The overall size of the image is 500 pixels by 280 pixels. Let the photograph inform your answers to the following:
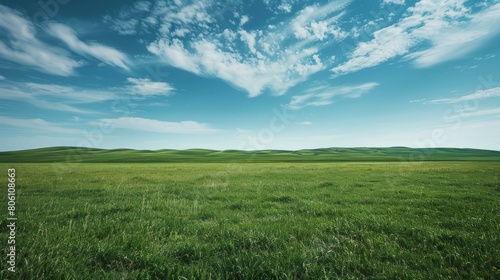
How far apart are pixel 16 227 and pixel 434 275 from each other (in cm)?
1073

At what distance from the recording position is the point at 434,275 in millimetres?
4418

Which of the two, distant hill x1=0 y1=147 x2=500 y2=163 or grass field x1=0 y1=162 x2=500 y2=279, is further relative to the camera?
distant hill x1=0 y1=147 x2=500 y2=163

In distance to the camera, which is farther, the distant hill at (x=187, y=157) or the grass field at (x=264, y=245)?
the distant hill at (x=187, y=157)

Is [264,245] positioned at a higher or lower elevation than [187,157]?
higher

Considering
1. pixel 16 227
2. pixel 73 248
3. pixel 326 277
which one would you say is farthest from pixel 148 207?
pixel 326 277

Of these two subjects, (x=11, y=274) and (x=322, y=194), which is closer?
(x=11, y=274)

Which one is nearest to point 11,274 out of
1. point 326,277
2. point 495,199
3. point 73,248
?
point 73,248

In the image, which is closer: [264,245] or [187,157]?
[264,245]

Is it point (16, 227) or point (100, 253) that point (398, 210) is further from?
point (16, 227)

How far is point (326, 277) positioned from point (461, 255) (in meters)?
3.48

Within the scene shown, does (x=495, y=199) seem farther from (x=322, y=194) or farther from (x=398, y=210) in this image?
(x=322, y=194)

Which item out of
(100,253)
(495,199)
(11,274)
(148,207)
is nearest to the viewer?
(11,274)

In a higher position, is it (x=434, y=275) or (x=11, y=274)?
(x=11, y=274)

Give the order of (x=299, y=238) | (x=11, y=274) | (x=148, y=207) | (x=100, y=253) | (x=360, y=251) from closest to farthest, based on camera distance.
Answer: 1. (x=11, y=274)
2. (x=100, y=253)
3. (x=360, y=251)
4. (x=299, y=238)
5. (x=148, y=207)
